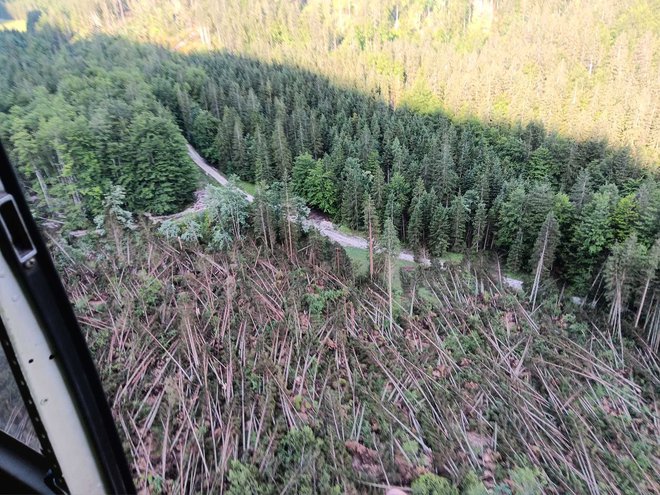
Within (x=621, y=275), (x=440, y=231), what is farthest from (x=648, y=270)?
(x=440, y=231)

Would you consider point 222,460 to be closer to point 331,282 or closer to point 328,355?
point 328,355

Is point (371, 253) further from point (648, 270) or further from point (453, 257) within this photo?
point (648, 270)

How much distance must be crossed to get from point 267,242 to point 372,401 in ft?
23.3

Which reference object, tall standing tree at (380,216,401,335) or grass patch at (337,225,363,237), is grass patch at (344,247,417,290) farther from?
grass patch at (337,225,363,237)

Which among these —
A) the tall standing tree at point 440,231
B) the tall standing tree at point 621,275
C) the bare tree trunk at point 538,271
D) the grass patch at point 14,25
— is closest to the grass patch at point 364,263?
the tall standing tree at point 440,231

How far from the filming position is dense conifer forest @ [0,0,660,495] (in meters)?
6.75

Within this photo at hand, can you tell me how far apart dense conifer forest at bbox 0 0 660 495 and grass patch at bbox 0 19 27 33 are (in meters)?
0.21

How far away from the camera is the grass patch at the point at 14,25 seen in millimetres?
26344

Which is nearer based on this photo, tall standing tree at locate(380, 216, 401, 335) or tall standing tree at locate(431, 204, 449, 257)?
tall standing tree at locate(380, 216, 401, 335)

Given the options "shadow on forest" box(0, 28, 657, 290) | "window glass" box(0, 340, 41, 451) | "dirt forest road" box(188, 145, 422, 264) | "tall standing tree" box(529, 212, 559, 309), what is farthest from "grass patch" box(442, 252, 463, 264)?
"window glass" box(0, 340, 41, 451)

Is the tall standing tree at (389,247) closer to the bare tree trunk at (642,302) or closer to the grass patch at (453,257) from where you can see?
the grass patch at (453,257)

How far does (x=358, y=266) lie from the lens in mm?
12766

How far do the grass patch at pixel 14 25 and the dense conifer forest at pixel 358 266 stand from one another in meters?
0.21

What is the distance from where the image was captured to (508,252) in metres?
14.7
